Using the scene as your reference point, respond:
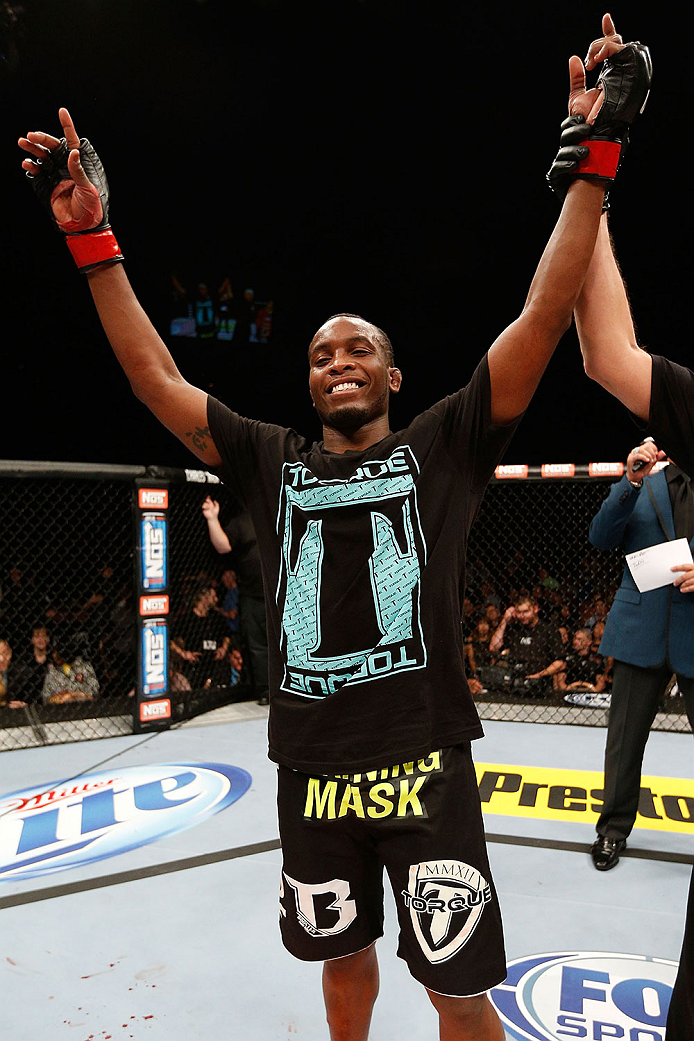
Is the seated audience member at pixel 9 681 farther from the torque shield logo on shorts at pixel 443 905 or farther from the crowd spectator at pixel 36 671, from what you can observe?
the torque shield logo on shorts at pixel 443 905

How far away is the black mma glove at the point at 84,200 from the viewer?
1209 mm

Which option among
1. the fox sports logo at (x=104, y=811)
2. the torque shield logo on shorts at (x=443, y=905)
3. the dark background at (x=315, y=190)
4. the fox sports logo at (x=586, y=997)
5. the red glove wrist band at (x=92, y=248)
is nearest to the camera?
the torque shield logo on shorts at (x=443, y=905)

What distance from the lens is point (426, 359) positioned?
1240cm

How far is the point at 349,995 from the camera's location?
1178mm

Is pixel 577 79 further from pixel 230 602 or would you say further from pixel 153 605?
pixel 230 602

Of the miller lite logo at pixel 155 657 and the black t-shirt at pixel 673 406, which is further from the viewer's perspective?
the miller lite logo at pixel 155 657

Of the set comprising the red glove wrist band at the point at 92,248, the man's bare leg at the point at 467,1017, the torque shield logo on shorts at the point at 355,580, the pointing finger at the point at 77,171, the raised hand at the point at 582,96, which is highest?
the raised hand at the point at 582,96

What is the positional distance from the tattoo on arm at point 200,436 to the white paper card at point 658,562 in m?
1.68

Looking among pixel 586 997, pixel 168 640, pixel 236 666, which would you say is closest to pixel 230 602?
pixel 236 666

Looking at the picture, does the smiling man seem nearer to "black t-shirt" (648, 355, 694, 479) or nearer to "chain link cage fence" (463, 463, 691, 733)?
"black t-shirt" (648, 355, 694, 479)

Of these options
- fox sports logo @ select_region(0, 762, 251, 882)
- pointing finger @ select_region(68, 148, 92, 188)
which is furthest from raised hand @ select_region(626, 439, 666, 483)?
fox sports logo @ select_region(0, 762, 251, 882)

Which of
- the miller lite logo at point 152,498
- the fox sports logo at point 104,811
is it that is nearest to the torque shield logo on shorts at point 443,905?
the fox sports logo at point 104,811

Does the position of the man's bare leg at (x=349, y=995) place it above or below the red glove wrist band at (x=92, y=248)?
below

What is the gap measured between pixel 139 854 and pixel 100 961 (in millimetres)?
641
